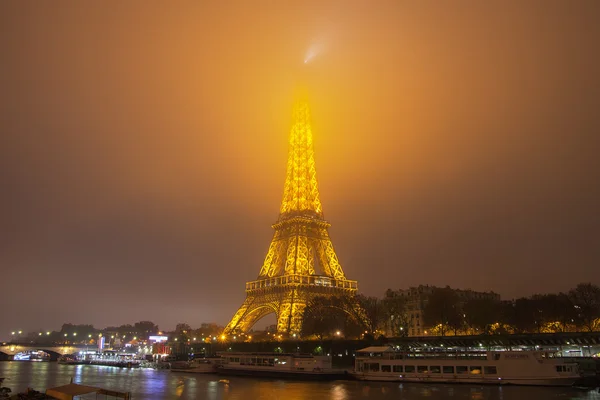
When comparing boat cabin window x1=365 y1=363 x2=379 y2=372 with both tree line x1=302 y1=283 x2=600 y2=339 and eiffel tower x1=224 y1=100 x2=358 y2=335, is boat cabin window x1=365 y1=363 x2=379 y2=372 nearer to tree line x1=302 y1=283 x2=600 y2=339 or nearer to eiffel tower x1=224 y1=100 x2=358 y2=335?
tree line x1=302 y1=283 x2=600 y2=339

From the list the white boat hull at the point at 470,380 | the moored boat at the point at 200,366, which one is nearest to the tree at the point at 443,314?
the white boat hull at the point at 470,380

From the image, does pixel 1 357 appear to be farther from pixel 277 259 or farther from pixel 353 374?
pixel 353 374

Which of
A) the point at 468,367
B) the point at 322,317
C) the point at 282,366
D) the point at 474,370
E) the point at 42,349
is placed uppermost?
the point at 322,317

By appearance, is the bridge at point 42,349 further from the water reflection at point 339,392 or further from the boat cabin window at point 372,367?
the water reflection at point 339,392

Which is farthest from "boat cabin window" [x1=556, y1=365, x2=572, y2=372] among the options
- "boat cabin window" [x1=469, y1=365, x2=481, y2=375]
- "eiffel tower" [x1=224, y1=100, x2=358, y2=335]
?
"eiffel tower" [x1=224, y1=100, x2=358, y2=335]

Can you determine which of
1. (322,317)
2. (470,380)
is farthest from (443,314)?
(470,380)

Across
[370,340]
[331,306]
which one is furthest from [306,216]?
[370,340]

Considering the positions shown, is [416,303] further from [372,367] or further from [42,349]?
[42,349]

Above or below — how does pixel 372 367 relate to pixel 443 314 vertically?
below
